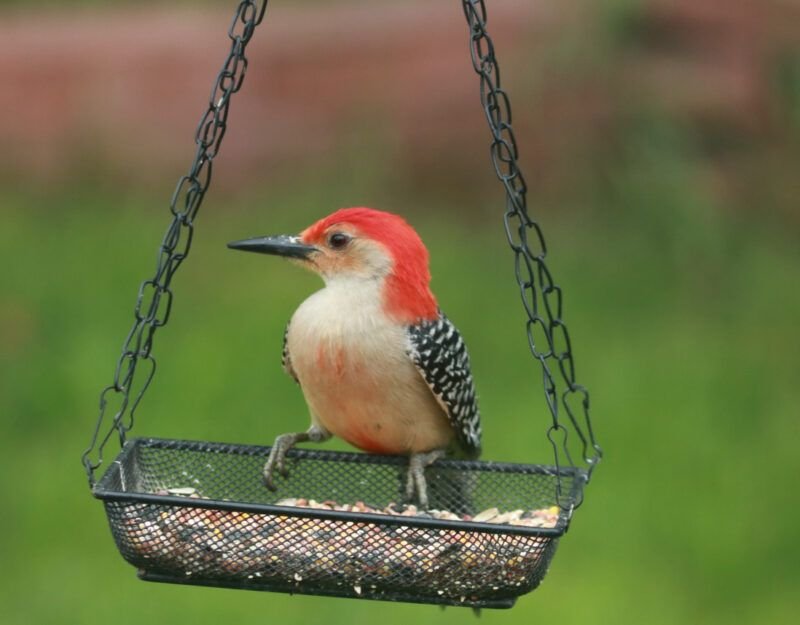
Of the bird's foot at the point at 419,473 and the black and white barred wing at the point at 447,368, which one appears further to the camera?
the bird's foot at the point at 419,473

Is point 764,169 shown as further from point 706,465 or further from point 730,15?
point 706,465

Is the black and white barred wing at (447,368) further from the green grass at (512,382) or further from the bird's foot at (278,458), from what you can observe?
the green grass at (512,382)

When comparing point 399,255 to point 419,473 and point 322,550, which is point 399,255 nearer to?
point 419,473

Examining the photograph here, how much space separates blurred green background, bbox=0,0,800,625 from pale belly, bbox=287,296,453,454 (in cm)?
238

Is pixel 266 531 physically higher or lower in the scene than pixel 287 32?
lower

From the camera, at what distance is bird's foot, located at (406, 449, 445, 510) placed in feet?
19.6

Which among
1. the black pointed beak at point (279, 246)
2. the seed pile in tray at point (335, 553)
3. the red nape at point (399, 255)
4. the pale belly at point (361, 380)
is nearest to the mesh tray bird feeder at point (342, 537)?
the seed pile in tray at point (335, 553)

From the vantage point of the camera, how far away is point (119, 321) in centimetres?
1084

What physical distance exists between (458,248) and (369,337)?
6560mm

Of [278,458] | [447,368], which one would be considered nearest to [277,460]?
[278,458]

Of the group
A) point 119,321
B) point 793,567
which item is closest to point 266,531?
point 793,567

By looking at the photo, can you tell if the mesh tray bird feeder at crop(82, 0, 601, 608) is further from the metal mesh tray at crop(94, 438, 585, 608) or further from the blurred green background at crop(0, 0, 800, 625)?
the blurred green background at crop(0, 0, 800, 625)

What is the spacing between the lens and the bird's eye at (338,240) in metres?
5.73

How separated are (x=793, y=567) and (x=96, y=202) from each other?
6.83 metres
